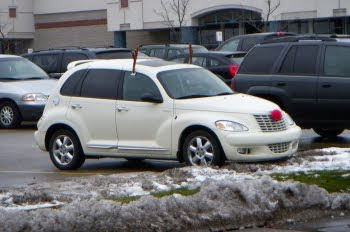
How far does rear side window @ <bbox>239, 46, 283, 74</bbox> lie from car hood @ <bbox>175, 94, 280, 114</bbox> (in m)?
3.17

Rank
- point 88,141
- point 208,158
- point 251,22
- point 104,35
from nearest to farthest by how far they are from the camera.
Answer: point 208,158
point 88,141
point 251,22
point 104,35

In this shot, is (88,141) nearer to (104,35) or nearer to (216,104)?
(216,104)

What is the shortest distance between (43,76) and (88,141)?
29.2ft

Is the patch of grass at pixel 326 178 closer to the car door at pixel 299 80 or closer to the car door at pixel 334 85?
the car door at pixel 334 85

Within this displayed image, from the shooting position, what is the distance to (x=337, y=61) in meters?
15.6

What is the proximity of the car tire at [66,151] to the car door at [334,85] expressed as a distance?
4.30 metres

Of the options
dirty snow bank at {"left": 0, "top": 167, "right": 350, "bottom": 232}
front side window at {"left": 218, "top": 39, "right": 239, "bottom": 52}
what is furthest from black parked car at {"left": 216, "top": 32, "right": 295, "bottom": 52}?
dirty snow bank at {"left": 0, "top": 167, "right": 350, "bottom": 232}

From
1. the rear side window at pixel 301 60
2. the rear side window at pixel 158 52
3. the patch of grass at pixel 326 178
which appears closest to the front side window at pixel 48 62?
the rear side window at pixel 158 52

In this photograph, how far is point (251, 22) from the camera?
49.5 m

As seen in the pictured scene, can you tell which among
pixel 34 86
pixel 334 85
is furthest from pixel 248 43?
pixel 334 85

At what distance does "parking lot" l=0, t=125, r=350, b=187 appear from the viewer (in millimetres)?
13094

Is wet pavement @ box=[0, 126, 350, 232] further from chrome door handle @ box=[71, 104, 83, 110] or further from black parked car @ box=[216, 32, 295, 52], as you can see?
black parked car @ box=[216, 32, 295, 52]

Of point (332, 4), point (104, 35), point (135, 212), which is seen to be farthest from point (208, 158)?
point (104, 35)

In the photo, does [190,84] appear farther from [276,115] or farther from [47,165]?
[47,165]
